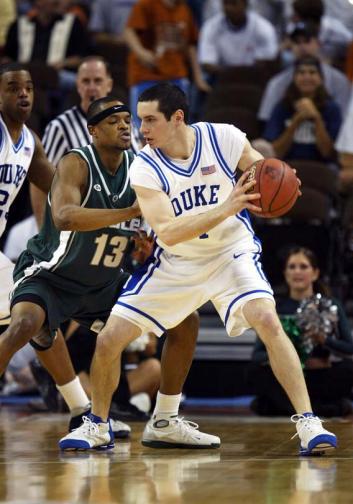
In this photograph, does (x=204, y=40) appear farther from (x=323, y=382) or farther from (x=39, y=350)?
(x=39, y=350)

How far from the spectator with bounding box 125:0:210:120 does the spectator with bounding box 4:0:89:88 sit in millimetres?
676

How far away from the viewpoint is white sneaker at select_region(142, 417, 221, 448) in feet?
20.8

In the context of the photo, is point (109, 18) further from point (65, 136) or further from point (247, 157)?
point (247, 157)

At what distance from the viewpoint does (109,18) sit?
13594 mm

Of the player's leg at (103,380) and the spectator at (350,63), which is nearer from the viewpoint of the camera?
the player's leg at (103,380)

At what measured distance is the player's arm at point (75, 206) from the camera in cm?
596

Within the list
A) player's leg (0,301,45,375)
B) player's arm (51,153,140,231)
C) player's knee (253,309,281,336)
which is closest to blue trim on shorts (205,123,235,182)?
player's arm (51,153,140,231)

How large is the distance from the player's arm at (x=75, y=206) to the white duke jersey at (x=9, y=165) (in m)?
0.51

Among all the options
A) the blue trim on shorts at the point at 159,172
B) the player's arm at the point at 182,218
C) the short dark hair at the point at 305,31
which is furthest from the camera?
the short dark hair at the point at 305,31

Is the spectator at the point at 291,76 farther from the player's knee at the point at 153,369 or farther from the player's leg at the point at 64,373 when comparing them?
the player's leg at the point at 64,373

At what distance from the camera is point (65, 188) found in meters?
6.22

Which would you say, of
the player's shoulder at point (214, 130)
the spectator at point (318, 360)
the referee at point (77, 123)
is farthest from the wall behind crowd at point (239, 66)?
the player's shoulder at point (214, 130)

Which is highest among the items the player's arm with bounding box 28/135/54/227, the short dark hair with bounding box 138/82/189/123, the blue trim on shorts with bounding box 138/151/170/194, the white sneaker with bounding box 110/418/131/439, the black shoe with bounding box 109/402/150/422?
the short dark hair with bounding box 138/82/189/123

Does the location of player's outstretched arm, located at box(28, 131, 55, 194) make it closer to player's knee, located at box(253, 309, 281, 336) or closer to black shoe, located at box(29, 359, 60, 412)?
player's knee, located at box(253, 309, 281, 336)
